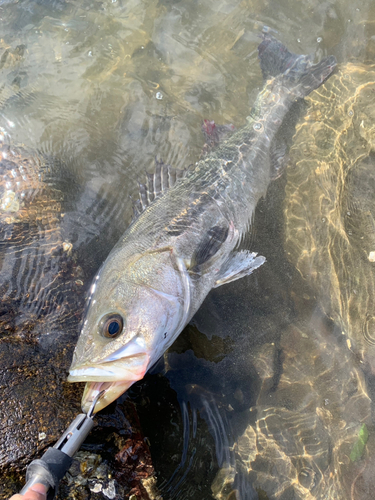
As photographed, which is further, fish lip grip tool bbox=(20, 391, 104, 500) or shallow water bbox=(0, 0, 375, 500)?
shallow water bbox=(0, 0, 375, 500)

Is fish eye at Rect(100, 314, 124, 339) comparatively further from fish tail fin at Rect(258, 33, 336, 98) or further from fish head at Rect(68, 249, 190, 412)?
fish tail fin at Rect(258, 33, 336, 98)

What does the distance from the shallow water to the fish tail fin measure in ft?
0.84

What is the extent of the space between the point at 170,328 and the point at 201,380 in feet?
3.16

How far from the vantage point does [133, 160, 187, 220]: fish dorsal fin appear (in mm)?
3857

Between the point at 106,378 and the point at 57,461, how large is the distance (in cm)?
57

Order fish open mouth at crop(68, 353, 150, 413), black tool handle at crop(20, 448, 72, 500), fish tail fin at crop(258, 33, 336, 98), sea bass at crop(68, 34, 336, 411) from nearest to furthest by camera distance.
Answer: black tool handle at crop(20, 448, 72, 500), fish open mouth at crop(68, 353, 150, 413), sea bass at crop(68, 34, 336, 411), fish tail fin at crop(258, 33, 336, 98)

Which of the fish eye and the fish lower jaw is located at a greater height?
the fish eye

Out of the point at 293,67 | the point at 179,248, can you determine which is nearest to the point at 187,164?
the point at 179,248

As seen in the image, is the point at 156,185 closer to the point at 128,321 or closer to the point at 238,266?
the point at 238,266

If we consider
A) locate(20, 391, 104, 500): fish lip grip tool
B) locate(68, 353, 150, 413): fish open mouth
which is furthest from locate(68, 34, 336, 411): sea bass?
locate(20, 391, 104, 500): fish lip grip tool

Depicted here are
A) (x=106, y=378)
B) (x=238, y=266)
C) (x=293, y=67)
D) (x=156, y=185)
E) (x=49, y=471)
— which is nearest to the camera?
(x=49, y=471)

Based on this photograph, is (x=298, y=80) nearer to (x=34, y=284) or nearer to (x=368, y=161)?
(x=368, y=161)

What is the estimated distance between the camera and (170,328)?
9.66 feet

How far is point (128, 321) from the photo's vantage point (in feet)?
8.77
